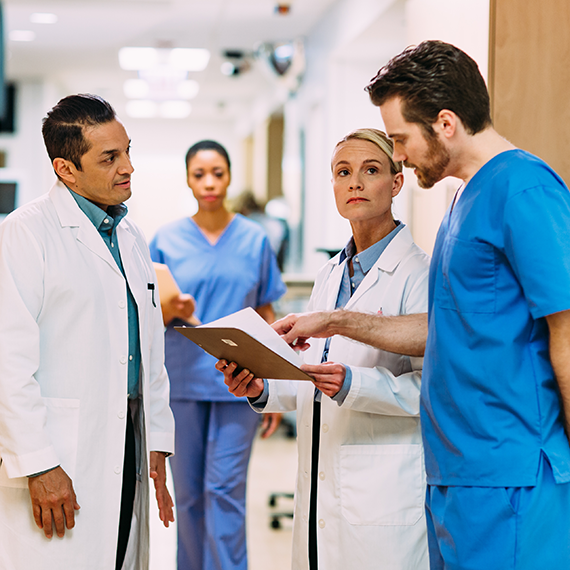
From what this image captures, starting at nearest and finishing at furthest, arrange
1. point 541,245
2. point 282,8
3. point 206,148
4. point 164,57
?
point 541,245
point 206,148
point 282,8
point 164,57

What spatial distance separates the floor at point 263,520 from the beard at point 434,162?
2076 millimetres

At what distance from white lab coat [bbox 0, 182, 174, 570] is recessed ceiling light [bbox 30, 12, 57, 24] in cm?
454

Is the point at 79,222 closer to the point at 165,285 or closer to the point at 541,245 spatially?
the point at 165,285

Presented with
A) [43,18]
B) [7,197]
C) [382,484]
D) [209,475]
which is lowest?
[209,475]

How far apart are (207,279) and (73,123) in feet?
3.53

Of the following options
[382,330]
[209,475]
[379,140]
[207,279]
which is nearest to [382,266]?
[382,330]

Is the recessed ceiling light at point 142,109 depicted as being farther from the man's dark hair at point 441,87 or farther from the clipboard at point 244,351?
the man's dark hair at point 441,87

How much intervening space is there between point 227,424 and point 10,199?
4345 millimetres

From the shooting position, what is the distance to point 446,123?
118 centimetres

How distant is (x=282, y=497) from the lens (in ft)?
12.2

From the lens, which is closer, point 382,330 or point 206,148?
point 382,330

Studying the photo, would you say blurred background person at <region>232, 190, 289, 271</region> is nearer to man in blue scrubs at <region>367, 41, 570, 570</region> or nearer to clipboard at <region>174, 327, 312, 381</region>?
clipboard at <region>174, 327, 312, 381</region>

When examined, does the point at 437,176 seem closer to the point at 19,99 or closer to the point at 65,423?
the point at 65,423

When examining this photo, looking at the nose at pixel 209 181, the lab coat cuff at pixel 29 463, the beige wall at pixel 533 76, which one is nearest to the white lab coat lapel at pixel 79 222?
the lab coat cuff at pixel 29 463
